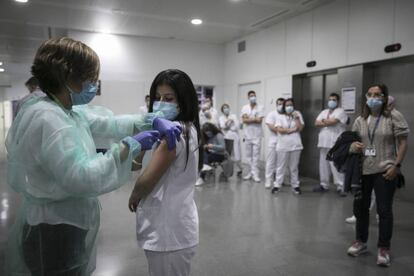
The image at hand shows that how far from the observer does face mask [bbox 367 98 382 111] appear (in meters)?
2.70

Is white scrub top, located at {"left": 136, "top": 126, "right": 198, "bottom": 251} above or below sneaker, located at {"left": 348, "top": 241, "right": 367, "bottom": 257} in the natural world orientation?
above

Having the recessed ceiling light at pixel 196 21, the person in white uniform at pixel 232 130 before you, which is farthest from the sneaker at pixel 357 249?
the recessed ceiling light at pixel 196 21

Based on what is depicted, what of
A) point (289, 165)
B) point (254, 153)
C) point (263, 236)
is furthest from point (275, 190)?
point (263, 236)

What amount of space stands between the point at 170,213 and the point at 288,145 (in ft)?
13.8

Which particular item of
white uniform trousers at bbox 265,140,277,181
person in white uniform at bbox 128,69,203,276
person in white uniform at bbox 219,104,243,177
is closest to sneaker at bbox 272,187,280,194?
white uniform trousers at bbox 265,140,277,181

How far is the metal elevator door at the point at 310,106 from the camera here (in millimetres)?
6141

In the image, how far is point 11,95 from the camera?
11914 millimetres

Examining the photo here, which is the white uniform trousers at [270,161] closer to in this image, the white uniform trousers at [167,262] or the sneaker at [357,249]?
the sneaker at [357,249]

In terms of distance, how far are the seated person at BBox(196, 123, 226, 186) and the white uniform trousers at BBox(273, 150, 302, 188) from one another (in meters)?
1.07

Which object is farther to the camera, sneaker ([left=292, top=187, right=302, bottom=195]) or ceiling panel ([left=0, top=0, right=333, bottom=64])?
ceiling panel ([left=0, top=0, right=333, bottom=64])

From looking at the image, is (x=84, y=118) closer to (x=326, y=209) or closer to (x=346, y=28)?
(x=326, y=209)

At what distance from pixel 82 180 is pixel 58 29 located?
301 inches

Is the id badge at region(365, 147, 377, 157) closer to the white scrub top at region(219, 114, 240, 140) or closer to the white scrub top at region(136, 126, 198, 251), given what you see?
the white scrub top at region(136, 126, 198, 251)

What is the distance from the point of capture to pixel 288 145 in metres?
5.23
